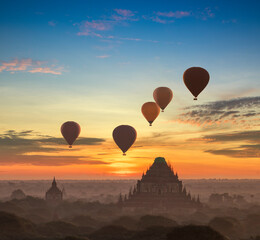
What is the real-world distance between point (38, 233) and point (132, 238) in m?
19.0

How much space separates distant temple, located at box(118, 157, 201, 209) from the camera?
402 feet

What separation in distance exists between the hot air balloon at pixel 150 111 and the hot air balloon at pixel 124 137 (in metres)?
6.12

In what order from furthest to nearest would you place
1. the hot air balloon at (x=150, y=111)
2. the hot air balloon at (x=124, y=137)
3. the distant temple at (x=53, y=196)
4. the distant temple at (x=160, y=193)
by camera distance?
the distant temple at (x=53, y=196), the distant temple at (x=160, y=193), the hot air balloon at (x=124, y=137), the hot air balloon at (x=150, y=111)

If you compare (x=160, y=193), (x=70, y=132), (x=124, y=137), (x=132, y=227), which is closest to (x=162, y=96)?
(x=124, y=137)

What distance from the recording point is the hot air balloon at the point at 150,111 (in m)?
84.7

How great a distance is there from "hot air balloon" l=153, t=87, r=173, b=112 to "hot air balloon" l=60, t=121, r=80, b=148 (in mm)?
18751

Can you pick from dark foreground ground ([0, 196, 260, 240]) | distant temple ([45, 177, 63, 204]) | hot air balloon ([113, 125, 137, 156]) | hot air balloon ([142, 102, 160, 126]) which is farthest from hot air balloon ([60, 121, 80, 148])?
distant temple ([45, 177, 63, 204])

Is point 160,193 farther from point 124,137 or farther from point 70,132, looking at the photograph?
point 70,132

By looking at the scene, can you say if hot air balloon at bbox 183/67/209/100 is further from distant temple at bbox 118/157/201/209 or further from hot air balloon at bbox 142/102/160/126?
distant temple at bbox 118/157/201/209

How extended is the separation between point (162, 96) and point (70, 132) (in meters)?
21.3

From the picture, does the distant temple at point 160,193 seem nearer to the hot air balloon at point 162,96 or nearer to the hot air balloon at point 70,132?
the hot air balloon at point 70,132

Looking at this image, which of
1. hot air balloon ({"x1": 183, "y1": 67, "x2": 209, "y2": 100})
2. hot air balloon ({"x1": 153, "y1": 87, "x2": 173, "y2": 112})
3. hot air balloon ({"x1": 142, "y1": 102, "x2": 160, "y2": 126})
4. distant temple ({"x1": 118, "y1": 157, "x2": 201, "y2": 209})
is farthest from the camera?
distant temple ({"x1": 118, "y1": 157, "x2": 201, "y2": 209})

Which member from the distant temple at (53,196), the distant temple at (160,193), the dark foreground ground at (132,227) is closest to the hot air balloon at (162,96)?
the dark foreground ground at (132,227)

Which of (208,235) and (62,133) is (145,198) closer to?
(62,133)
